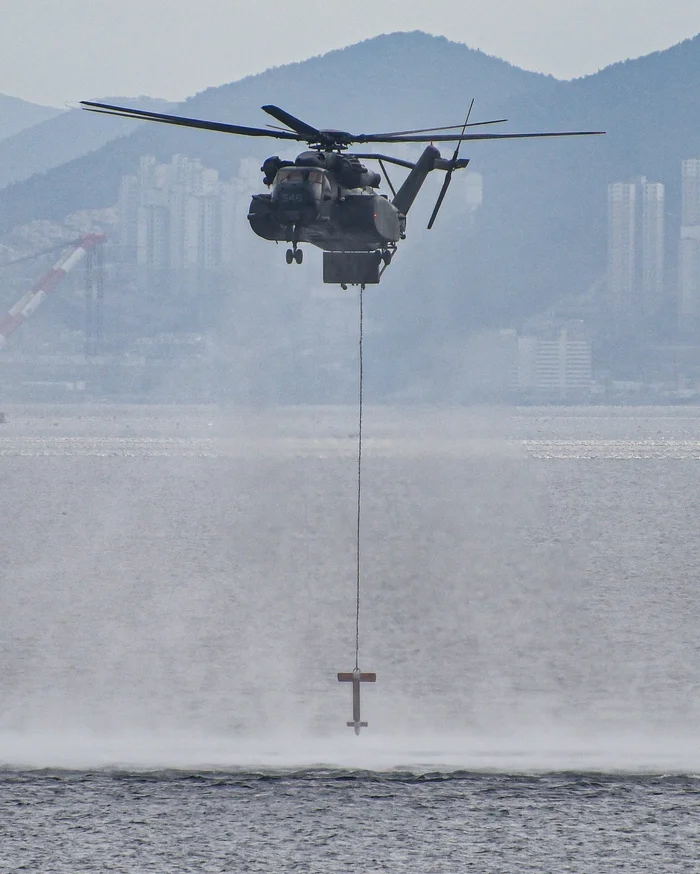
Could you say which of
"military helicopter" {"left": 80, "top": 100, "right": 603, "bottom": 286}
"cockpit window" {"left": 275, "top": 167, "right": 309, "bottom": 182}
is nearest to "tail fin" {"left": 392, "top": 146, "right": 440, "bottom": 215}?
"military helicopter" {"left": 80, "top": 100, "right": 603, "bottom": 286}

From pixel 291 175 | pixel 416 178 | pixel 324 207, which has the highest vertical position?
pixel 416 178

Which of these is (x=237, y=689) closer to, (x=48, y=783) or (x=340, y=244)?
(x=48, y=783)

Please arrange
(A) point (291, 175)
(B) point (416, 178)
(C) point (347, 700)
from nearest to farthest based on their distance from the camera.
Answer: (A) point (291, 175) < (B) point (416, 178) < (C) point (347, 700)

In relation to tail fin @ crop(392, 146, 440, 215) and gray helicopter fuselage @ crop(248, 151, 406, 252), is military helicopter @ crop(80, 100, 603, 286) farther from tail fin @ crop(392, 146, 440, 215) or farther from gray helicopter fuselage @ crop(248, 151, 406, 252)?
tail fin @ crop(392, 146, 440, 215)

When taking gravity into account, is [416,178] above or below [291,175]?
above

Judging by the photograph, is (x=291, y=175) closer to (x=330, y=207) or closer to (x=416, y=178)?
(x=330, y=207)

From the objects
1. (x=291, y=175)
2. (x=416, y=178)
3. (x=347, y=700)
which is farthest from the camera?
(x=347, y=700)

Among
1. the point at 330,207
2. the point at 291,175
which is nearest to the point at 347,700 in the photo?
the point at 330,207

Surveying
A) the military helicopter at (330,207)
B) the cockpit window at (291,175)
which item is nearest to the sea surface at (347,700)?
the military helicopter at (330,207)

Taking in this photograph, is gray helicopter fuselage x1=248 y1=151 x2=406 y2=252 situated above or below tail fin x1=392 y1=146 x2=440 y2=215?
below

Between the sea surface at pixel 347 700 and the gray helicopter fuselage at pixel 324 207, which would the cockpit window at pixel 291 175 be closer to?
the gray helicopter fuselage at pixel 324 207
